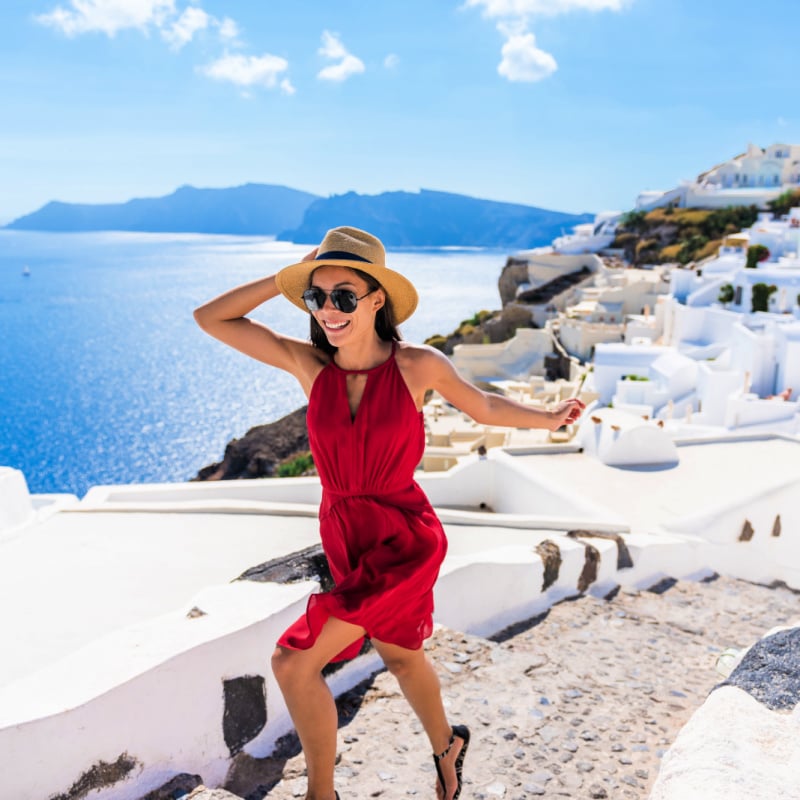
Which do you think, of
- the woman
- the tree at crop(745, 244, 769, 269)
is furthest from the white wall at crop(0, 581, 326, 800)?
the tree at crop(745, 244, 769, 269)

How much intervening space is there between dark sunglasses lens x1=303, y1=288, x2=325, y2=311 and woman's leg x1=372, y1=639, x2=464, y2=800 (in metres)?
0.95

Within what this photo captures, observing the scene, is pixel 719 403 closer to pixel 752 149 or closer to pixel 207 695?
pixel 207 695

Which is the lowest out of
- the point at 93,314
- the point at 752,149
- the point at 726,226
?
the point at 93,314

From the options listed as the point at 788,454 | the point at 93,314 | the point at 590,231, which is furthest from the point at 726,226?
the point at 93,314

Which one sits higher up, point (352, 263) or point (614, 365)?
point (352, 263)

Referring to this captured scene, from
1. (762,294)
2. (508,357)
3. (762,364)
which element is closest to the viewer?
(762,364)

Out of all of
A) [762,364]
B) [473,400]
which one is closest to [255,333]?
[473,400]

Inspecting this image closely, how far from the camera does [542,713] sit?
2959 mm

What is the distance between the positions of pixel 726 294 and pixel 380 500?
2940 cm

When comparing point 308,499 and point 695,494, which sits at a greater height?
point 308,499

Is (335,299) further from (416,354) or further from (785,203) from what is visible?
(785,203)

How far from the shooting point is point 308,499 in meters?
5.94

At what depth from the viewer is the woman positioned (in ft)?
6.56

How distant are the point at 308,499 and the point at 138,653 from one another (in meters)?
3.61
